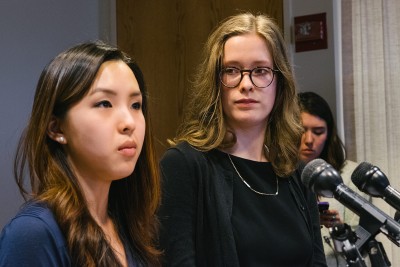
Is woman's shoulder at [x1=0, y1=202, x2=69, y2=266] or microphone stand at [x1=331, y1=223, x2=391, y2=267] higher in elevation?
woman's shoulder at [x1=0, y1=202, x2=69, y2=266]

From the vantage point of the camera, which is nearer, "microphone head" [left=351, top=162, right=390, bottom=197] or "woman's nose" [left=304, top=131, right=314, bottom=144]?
"microphone head" [left=351, top=162, right=390, bottom=197]

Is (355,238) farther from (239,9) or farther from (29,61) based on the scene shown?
(29,61)

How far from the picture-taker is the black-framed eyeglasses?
1.63 metres

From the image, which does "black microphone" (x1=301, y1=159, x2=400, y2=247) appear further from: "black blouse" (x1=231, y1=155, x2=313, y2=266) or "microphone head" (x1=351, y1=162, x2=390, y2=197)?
"black blouse" (x1=231, y1=155, x2=313, y2=266)

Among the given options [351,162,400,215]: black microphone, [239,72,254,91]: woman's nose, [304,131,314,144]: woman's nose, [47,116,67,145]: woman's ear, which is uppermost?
[239,72,254,91]: woman's nose

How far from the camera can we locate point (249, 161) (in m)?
1.68

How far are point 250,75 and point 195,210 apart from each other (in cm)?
37

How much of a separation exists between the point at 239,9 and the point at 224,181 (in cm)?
184

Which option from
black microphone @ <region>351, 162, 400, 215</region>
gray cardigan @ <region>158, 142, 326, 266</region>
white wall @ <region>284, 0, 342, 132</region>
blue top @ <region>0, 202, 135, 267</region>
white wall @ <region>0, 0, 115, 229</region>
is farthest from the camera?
white wall @ <region>0, 0, 115, 229</region>

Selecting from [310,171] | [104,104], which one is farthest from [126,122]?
[310,171]

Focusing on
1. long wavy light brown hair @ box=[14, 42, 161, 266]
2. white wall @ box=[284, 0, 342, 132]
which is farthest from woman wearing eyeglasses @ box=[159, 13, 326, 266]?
white wall @ box=[284, 0, 342, 132]

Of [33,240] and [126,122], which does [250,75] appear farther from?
[33,240]

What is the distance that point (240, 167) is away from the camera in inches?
65.6

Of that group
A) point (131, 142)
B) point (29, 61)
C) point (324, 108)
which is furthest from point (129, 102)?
point (29, 61)
